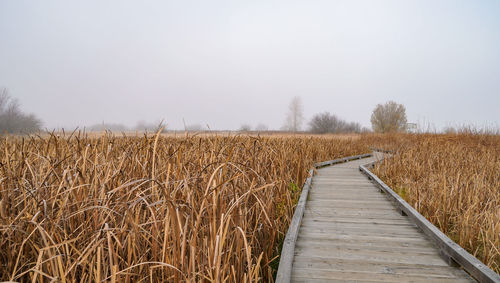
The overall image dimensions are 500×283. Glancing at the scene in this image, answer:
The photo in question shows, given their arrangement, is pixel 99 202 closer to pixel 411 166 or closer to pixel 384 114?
pixel 411 166

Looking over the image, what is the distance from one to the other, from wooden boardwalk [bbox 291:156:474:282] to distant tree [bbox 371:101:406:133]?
88.3 ft

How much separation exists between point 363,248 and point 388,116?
96.4ft

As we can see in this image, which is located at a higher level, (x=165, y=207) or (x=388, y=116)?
(x=388, y=116)

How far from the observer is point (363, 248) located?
2.56 m

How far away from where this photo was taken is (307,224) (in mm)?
3197

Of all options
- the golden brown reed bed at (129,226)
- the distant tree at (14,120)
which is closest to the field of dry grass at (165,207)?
the golden brown reed bed at (129,226)

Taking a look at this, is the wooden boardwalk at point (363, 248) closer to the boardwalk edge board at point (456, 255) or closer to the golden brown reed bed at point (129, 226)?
the boardwalk edge board at point (456, 255)

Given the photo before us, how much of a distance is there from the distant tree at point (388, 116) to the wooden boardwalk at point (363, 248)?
88.3 ft

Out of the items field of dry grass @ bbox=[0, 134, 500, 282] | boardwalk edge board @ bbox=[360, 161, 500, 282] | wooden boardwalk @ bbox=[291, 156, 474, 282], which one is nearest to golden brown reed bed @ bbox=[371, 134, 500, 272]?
field of dry grass @ bbox=[0, 134, 500, 282]

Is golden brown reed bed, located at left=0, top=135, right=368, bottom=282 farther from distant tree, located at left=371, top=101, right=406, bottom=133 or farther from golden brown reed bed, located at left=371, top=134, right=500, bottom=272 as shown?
distant tree, located at left=371, top=101, right=406, bottom=133

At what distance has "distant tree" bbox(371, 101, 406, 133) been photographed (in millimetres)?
27938

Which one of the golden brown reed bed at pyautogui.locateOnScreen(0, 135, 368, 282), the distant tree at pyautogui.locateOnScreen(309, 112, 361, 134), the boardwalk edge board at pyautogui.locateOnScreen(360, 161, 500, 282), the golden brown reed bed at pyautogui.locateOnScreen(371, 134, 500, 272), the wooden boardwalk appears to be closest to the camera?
the golden brown reed bed at pyautogui.locateOnScreen(0, 135, 368, 282)

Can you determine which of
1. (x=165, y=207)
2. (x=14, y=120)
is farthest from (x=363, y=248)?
(x=14, y=120)

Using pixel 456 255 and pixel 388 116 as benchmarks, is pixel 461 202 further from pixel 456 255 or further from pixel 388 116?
pixel 388 116
